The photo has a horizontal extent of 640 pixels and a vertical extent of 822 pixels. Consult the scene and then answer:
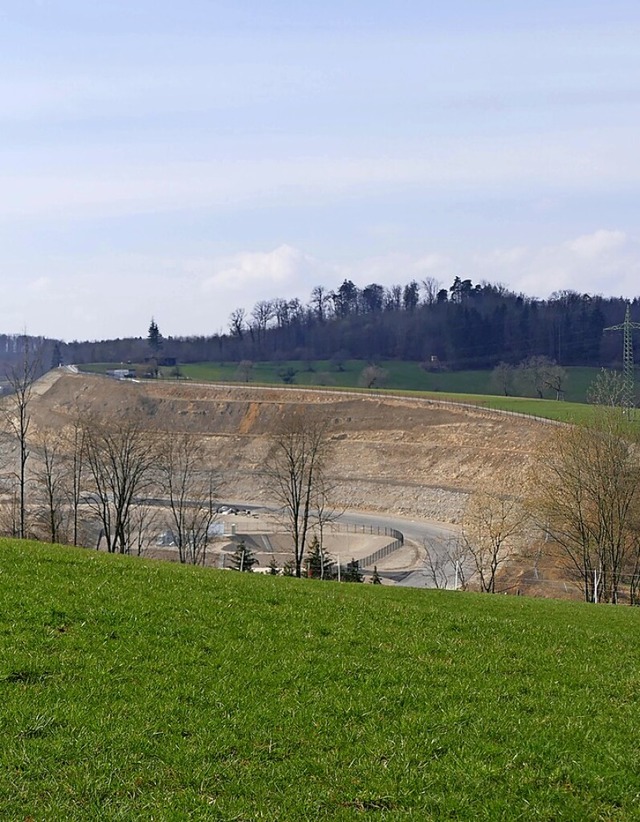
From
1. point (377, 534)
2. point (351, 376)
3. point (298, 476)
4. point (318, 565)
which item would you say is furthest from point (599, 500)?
point (351, 376)

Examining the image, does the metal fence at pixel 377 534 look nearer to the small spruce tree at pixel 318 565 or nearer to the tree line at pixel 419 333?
the small spruce tree at pixel 318 565

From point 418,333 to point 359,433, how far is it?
80678 mm

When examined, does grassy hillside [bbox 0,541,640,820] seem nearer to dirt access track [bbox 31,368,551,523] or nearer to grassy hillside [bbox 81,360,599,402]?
dirt access track [bbox 31,368,551,523]

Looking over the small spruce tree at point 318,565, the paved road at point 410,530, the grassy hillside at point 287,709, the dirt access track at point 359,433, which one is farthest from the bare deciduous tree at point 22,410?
the dirt access track at point 359,433

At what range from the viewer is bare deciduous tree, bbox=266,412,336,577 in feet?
163

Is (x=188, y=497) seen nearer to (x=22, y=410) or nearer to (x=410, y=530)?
(x=410, y=530)

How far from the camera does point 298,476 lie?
63.5m

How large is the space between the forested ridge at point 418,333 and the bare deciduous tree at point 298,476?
7075 centimetres

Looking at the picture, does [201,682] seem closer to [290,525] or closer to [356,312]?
[290,525]

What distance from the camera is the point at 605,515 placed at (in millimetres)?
38969

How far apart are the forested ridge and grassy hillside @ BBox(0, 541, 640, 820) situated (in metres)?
135

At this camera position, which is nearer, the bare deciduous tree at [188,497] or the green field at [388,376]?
the bare deciduous tree at [188,497]

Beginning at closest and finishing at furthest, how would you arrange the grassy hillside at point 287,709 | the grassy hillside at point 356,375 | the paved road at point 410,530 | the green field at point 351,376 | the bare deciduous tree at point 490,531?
the grassy hillside at point 287,709 < the bare deciduous tree at point 490,531 < the paved road at point 410,530 < the green field at point 351,376 < the grassy hillside at point 356,375

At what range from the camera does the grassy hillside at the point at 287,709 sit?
273 inches
